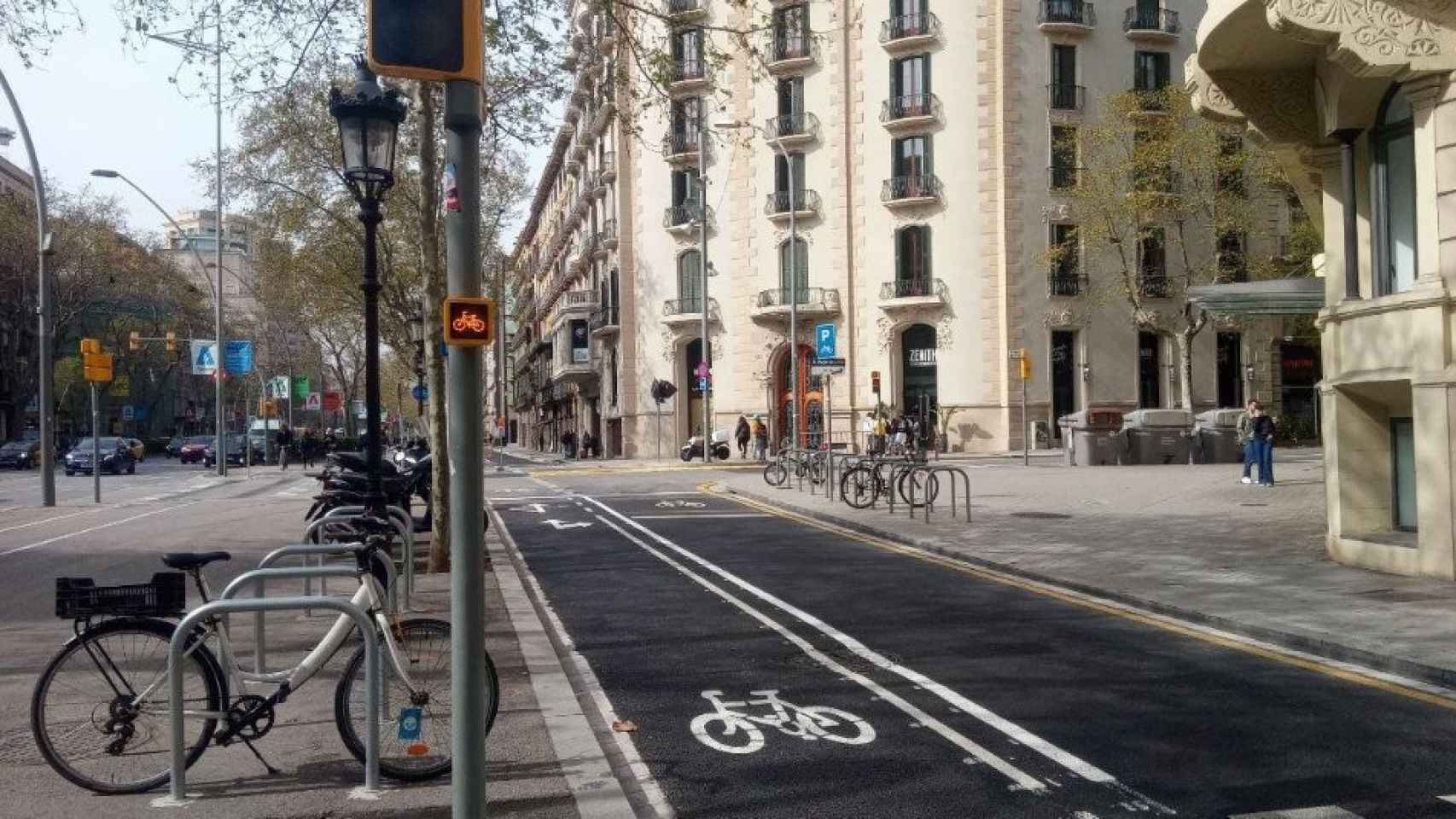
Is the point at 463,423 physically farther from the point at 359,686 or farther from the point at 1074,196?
the point at 1074,196

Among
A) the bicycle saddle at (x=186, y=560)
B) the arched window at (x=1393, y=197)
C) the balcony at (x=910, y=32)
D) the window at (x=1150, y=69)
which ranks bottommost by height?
the bicycle saddle at (x=186, y=560)

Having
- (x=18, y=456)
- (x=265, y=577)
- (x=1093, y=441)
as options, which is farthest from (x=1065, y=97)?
(x=18, y=456)

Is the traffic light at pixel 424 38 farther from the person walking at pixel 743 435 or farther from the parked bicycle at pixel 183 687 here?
the person walking at pixel 743 435

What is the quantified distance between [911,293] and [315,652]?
3955 centimetres

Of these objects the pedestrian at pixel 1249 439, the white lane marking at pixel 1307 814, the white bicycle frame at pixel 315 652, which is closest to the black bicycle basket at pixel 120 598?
the white bicycle frame at pixel 315 652

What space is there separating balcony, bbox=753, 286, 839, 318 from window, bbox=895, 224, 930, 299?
102 inches

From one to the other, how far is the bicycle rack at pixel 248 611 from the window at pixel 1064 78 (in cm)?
4308

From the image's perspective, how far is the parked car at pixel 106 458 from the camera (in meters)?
43.1

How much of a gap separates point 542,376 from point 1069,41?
147 feet

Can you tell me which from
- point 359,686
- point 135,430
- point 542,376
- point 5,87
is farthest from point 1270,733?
point 135,430

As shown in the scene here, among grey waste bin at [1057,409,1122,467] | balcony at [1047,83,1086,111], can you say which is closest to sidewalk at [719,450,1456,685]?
grey waste bin at [1057,409,1122,467]

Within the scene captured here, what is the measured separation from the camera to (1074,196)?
4119 cm

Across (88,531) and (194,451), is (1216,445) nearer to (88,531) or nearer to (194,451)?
(88,531)

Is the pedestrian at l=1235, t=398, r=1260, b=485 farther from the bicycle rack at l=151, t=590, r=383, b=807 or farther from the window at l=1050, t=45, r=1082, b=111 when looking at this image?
the window at l=1050, t=45, r=1082, b=111
